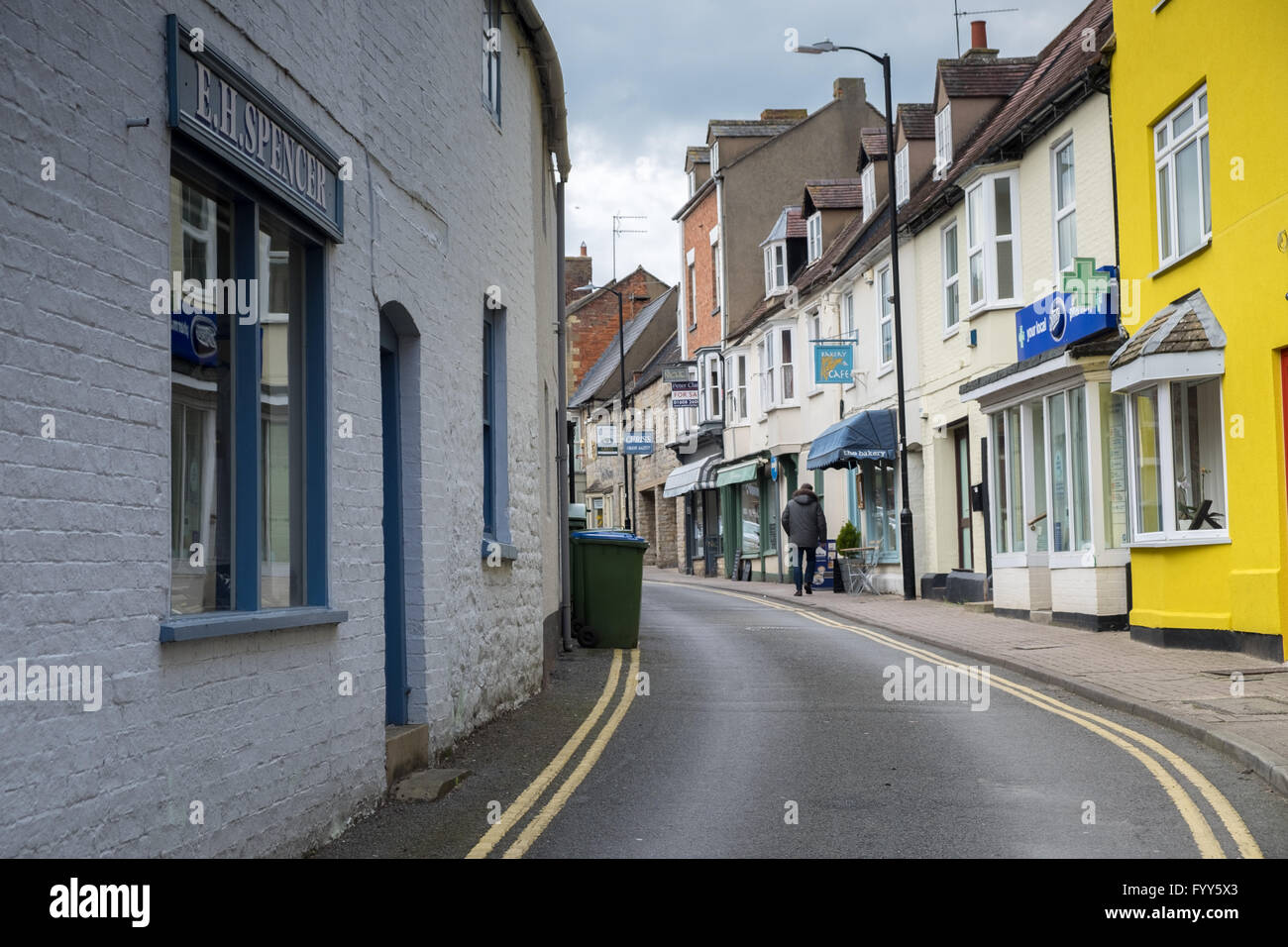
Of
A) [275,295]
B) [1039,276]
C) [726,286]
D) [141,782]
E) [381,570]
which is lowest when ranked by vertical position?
[141,782]

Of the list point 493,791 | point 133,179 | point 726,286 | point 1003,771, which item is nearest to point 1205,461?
point 1003,771

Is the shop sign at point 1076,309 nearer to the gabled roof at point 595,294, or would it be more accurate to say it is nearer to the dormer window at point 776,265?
the dormer window at point 776,265

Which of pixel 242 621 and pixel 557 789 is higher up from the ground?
pixel 242 621

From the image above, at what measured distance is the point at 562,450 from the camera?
1636 centimetres

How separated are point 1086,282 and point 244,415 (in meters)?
13.3

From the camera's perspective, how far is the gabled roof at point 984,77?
24531 millimetres

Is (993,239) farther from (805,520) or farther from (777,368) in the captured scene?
(777,368)

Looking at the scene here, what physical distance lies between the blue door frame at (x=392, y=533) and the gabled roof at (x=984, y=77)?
17.8 meters

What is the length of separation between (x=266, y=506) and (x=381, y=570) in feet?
4.61

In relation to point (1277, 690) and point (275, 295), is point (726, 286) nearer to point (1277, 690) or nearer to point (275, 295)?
point (1277, 690)

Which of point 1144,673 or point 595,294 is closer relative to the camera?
point 1144,673

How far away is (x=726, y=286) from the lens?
3984cm

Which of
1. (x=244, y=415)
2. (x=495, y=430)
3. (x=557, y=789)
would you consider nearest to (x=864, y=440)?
(x=495, y=430)

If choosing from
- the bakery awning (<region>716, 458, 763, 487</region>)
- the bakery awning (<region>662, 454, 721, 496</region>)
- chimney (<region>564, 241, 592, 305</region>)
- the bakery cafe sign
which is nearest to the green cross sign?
the bakery cafe sign
